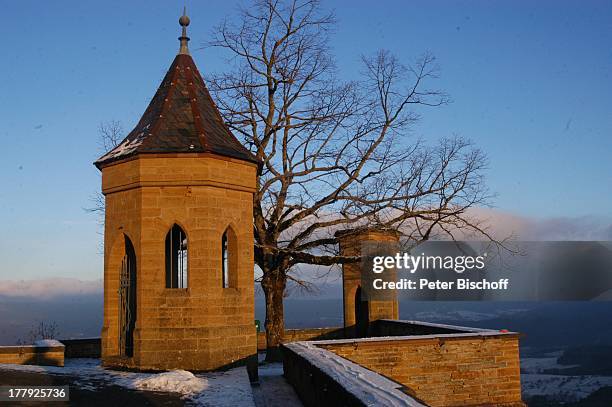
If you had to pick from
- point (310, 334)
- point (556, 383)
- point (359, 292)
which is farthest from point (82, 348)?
point (556, 383)

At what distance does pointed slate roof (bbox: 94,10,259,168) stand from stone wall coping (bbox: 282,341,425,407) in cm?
463

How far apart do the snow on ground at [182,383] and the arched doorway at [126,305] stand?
1.86 m

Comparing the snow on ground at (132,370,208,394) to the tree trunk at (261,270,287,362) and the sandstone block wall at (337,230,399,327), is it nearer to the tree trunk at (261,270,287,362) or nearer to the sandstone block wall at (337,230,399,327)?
the tree trunk at (261,270,287,362)

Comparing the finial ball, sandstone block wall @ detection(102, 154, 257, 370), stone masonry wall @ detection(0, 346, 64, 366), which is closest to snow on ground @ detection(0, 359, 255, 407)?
sandstone block wall @ detection(102, 154, 257, 370)

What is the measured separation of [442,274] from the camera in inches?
808

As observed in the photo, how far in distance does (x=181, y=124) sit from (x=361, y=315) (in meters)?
10.2

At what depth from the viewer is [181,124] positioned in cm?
1306

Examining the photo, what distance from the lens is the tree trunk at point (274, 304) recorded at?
19.3 meters

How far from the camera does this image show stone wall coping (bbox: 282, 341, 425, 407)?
6.32 m

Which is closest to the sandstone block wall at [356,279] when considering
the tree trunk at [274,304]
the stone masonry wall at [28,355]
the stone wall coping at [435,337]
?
the tree trunk at [274,304]

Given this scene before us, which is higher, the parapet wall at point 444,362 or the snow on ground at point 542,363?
the parapet wall at point 444,362

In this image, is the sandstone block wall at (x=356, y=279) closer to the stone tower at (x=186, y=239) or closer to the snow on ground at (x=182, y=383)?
the stone tower at (x=186, y=239)

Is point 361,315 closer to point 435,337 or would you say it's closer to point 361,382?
point 435,337

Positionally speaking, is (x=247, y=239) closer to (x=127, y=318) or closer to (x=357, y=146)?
(x=127, y=318)
